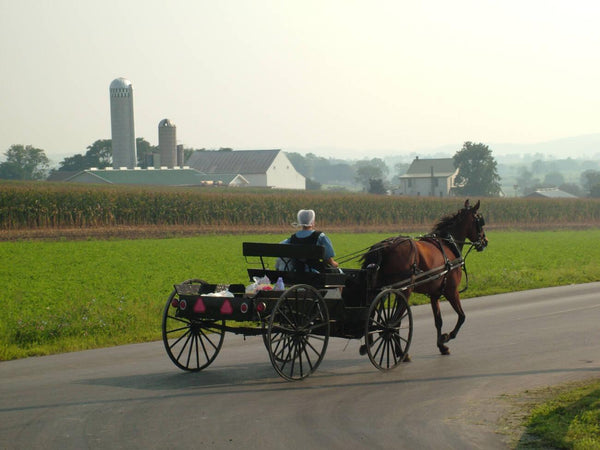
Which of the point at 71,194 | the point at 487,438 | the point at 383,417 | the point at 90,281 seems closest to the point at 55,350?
the point at 383,417

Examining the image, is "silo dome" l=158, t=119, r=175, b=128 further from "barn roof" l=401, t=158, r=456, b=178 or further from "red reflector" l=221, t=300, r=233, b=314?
"red reflector" l=221, t=300, r=233, b=314

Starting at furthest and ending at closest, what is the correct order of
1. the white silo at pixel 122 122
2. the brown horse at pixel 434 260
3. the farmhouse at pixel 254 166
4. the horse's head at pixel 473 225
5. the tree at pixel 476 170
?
1. the tree at pixel 476 170
2. the farmhouse at pixel 254 166
3. the white silo at pixel 122 122
4. the horse's head at pixel 473 225
5. the brown horse at pixel 434 260

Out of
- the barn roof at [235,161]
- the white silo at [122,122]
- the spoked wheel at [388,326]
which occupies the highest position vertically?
the white silo at [122,122]

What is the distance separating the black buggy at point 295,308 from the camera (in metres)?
9.38

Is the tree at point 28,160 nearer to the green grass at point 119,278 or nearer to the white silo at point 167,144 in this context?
the white silo at point 167,144

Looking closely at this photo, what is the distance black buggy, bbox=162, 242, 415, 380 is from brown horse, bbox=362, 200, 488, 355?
216mm

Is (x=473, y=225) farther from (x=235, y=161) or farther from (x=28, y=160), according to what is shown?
(x=28, y=160)

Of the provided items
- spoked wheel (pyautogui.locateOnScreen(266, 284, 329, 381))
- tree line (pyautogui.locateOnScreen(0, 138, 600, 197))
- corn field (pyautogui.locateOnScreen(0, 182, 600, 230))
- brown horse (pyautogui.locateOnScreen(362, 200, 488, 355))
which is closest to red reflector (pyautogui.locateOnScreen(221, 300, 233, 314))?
spoked wheel (pyautogui.locateOnScreen(266, 284, 329, 381))

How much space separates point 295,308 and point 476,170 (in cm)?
11695

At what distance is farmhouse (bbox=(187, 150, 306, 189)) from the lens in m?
120

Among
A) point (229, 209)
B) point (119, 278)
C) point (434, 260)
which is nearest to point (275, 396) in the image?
point (434, 260)

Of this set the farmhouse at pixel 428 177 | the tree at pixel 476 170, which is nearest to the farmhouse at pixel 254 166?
the farmhouse at pixel 428 177

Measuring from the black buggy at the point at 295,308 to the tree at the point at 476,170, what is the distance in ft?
373

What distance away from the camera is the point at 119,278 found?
23.2 meters
